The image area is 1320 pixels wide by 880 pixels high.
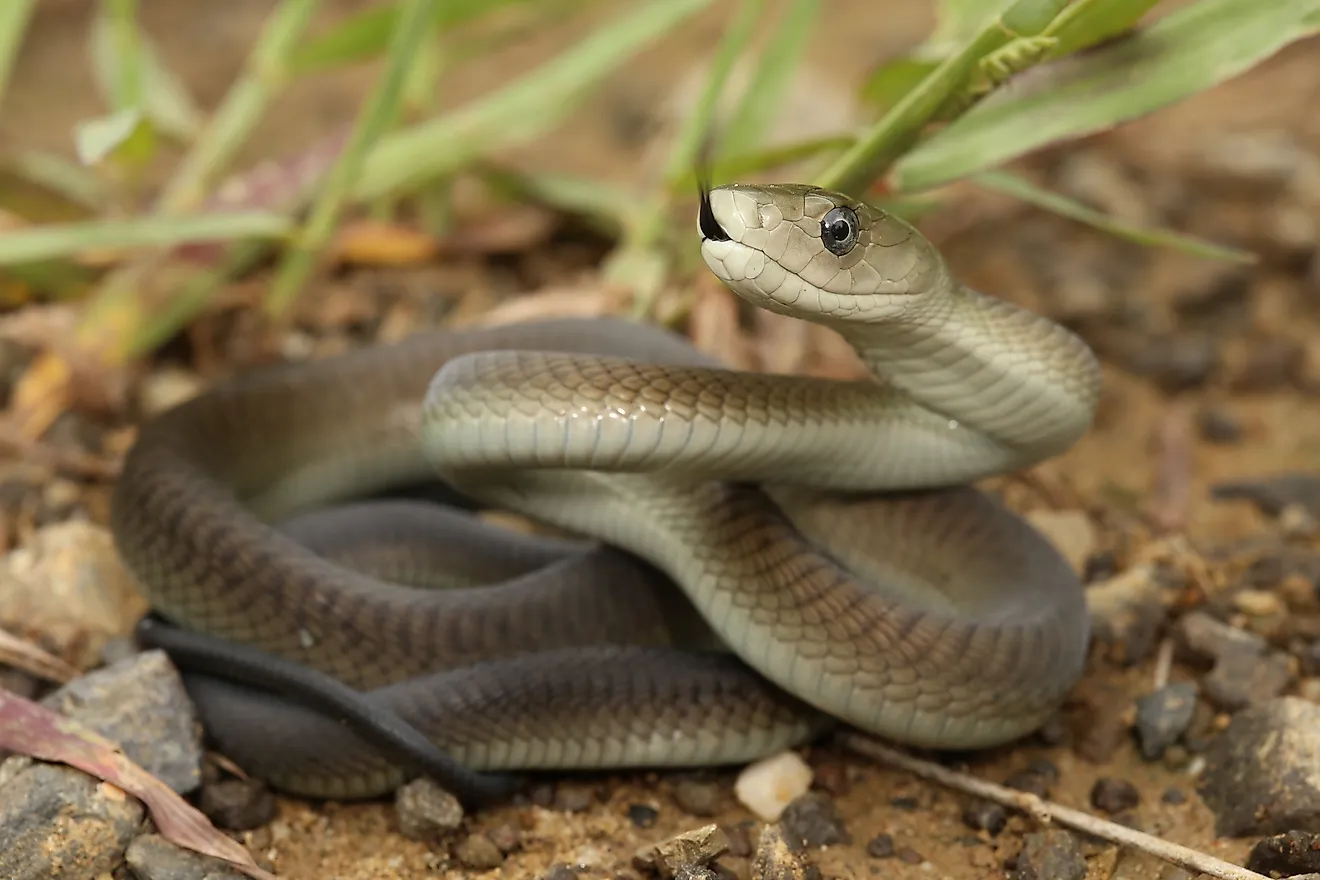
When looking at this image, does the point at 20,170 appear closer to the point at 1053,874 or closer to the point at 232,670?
the point at 232,670

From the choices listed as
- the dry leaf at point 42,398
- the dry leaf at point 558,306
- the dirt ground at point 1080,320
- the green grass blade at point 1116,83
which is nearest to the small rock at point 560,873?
the dirt ground at point 1080,320

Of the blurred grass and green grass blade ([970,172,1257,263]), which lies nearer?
the blurred grass

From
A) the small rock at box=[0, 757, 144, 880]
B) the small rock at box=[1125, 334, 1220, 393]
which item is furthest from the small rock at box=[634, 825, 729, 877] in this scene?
the small rock at box=[1125, 334, 1220, 393]

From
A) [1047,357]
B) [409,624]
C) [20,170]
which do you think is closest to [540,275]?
[20,170]

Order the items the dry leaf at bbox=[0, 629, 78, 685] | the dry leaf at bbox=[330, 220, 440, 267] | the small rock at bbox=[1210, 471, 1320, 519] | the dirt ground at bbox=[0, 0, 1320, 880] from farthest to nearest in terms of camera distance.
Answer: the dry leaf at bbox=[330, 220, 440, 267]
the small rock at bbox=[1210, 471, 1320, 519]
the dry leaf at bbox=[0, 629, 78, 685]
the dirt ground at bbox=[0, 0, 1320, 880]

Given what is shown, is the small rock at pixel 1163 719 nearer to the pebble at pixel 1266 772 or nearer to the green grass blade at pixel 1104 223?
the pebble at pixel 1266 772

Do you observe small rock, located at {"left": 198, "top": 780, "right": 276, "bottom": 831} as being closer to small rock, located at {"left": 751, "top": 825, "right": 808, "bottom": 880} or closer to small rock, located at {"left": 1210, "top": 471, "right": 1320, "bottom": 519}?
small rock, located at {"left": 751, "top": 825, "right": 808, "bottom": 880}
